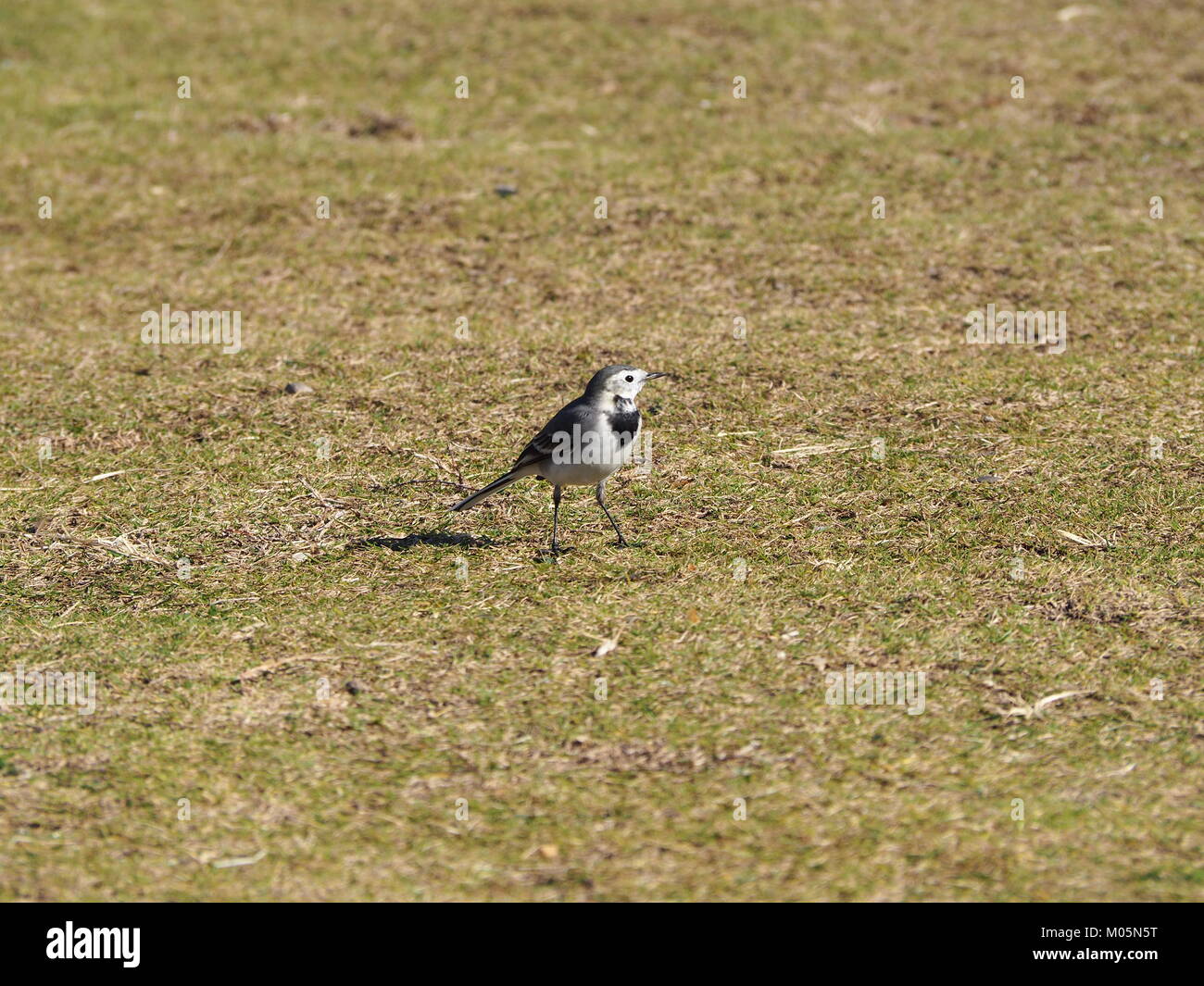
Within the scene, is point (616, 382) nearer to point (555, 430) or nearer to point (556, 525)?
point (555, 430)

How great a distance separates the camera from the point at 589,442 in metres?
7.71

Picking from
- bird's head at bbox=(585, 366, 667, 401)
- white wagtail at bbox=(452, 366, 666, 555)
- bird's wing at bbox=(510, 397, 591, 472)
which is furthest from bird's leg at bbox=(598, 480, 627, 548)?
bird's head at bbox=(585, 366, 667, 401)

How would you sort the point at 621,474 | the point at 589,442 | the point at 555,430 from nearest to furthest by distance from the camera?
the point at 589,442 < the point at 555,430 < the point at 621,474

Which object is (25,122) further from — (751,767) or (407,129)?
(751,767)

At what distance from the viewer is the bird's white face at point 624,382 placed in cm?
801

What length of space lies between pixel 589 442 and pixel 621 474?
137 cm

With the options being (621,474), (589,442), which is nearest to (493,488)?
(589,442)

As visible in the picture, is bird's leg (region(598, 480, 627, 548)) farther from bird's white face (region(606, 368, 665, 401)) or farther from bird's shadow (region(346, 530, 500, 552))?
bird's shadow (region(346, 530, 500, 552))

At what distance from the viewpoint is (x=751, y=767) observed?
6012mm

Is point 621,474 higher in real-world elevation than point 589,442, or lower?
lower

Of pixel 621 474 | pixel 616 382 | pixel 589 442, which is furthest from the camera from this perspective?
pixel 621 474

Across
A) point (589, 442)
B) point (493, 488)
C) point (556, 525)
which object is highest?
point (589, 442)

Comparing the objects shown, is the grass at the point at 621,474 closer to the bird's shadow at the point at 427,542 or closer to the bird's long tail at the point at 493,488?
the bird's shadow at the point at 427,542
